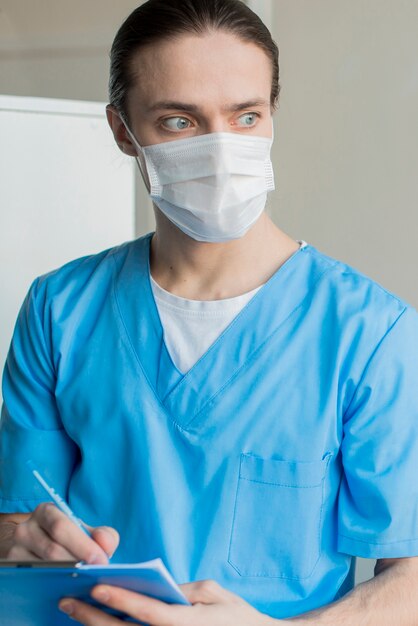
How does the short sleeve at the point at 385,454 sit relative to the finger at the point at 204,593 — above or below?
above

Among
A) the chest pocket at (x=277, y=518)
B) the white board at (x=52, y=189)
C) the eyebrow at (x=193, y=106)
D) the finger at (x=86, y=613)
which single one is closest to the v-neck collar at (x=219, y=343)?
the chest pocket at (x=277, y=518)

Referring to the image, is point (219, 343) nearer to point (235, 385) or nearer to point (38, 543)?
point (235, 385)

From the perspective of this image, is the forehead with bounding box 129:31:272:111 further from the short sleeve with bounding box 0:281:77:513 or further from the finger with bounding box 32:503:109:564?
the finger with bounding box 32:503:109:564

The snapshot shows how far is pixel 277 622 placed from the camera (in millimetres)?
1039

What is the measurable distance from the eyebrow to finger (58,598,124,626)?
1.99ft

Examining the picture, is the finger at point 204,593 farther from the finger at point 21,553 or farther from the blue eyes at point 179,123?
the blue eyes at point 179,123

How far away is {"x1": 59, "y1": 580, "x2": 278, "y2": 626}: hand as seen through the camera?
900 mm

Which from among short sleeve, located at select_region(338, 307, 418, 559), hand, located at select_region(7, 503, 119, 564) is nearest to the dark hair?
short sleeve, located at select_region(338, 307, 418, 559)

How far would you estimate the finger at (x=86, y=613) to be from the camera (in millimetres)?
945

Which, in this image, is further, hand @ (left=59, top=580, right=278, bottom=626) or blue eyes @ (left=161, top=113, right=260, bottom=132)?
blue eyes @ (left=161, top=113, right=260, bottom=132)

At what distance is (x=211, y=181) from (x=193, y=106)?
0.31 feet

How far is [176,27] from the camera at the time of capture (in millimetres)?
1222

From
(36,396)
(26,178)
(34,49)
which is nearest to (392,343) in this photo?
(36,396)

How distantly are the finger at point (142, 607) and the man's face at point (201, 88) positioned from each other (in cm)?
57
